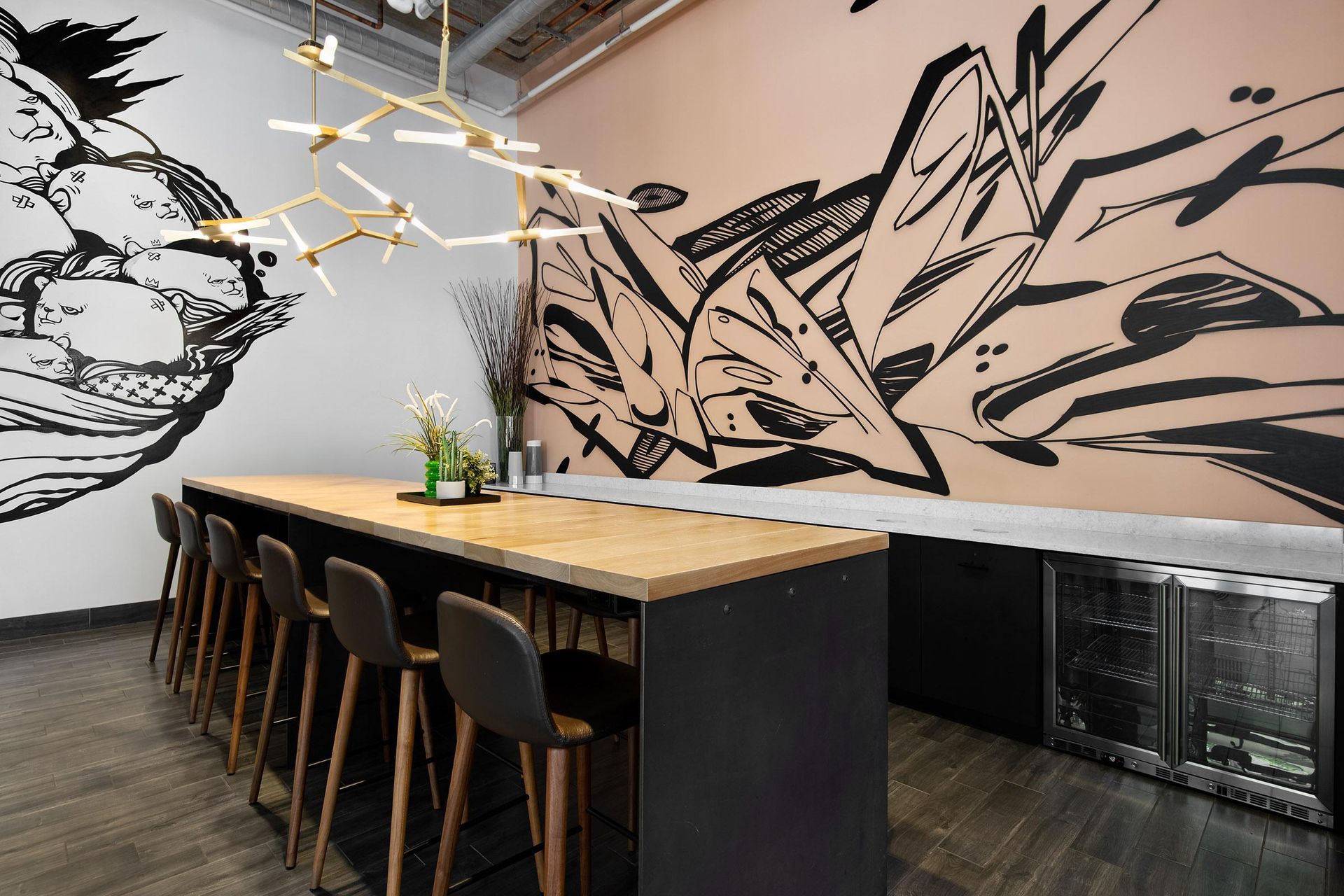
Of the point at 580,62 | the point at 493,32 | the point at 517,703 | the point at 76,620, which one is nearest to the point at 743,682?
the point at 517,703

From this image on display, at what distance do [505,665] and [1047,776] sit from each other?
7.25 ft

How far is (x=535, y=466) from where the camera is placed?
5762mm

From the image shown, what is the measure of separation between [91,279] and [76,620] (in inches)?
84.7

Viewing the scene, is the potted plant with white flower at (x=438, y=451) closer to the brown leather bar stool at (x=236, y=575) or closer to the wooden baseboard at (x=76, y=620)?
the brown leather bar stool at (x=236, y=575)

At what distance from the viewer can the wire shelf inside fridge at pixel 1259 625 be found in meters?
2.16

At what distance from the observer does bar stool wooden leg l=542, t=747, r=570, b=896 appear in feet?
4.44

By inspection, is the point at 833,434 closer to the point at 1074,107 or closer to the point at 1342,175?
the point at 1074,107

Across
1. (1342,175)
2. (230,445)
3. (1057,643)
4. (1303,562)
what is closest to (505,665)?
(1057,643)

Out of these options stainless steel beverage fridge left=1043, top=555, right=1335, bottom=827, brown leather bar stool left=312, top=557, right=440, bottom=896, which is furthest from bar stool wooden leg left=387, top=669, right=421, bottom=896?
stainless steel beverage fridge left=1043, top=555, right=1335, bottom=827

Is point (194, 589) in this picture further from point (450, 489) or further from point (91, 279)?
point (91, 279)

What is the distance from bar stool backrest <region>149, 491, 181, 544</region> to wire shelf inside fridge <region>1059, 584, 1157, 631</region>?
13.7ft

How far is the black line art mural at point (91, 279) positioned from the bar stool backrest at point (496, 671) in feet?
14.2

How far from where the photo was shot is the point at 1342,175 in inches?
94.6

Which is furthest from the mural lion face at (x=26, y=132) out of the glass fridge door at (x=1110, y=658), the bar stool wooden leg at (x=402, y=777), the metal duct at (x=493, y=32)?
the glass fridge door at (x=1110, y=658)
